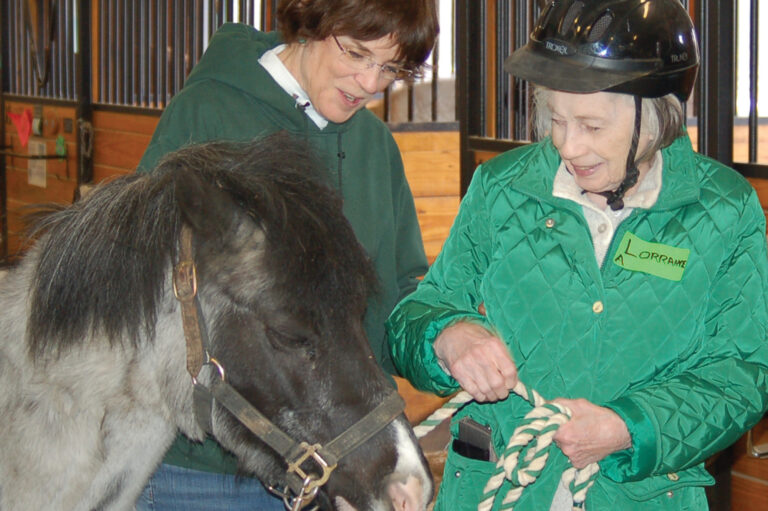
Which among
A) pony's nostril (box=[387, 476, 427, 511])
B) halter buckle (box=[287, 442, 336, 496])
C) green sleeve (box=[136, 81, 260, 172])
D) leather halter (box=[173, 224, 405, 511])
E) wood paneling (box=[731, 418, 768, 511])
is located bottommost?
wood paneling (box=[731, 418, 768, 511])

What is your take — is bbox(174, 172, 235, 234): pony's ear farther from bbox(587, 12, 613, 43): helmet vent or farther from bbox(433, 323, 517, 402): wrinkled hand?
bbox(587, 12, 613, 43): helmet vent

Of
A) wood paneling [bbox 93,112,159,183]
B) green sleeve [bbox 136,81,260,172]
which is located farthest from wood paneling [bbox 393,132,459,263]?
green sleeve [bbox 136,81,260,172]

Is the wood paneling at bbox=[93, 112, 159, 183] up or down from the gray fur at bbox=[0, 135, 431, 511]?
up

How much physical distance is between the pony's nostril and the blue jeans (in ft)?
1.08

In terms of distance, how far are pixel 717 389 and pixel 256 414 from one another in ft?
2.30

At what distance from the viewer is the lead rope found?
1.34 m

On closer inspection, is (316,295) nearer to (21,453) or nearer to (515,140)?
(21,453)

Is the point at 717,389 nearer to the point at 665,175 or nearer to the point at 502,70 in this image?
the point at 665,175

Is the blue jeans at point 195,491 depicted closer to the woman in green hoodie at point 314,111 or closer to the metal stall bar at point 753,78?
the woman in green hoodie at point 314,111

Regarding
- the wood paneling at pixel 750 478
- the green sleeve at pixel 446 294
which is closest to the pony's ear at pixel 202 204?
the green sleeve at pixel 446 294

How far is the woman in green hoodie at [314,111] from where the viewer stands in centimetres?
165

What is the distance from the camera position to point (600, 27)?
1.47 metres

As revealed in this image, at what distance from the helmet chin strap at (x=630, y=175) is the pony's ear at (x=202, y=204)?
1.98 feet

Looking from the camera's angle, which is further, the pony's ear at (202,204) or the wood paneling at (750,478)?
the wood paneling at (750,478)
